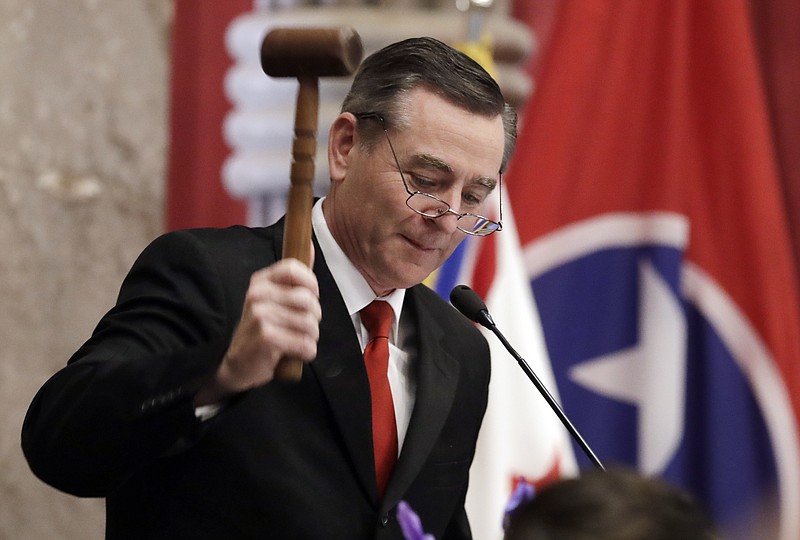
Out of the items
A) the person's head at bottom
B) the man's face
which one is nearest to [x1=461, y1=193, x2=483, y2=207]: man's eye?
the man's face

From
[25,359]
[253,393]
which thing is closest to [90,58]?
[25,359]

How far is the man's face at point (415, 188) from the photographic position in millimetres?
1623

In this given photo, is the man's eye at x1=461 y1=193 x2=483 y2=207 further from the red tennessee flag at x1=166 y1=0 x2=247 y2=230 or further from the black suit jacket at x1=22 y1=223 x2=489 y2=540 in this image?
the red tennessee flag at x1=166 y1=0 x2=247 y2=230

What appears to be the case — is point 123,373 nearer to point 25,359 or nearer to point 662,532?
point 662,532

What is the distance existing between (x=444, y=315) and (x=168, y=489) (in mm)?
602

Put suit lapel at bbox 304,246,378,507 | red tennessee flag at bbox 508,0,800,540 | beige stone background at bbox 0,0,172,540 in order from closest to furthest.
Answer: suit lapel at bbox 304,246,378,507, beige stone background at bbox 0,0,172,540, red tennessee flag at bbox 508,0,800,540

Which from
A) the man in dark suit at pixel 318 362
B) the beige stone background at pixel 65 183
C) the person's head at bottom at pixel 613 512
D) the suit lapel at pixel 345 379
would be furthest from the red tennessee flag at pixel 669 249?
the person's head at bottom at pixel 613 512

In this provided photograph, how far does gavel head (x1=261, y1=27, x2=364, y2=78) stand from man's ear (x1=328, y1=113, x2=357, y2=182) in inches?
17.6

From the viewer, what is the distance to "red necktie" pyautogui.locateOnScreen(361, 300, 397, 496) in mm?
1574

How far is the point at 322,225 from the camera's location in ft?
5.54

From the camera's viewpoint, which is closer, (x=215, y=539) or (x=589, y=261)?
(x=215, y=539)

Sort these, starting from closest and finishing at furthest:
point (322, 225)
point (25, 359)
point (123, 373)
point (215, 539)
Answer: point (123, 373), point (215, 539), point (322, 225), point (25, 359)

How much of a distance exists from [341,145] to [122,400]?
62 centimetres

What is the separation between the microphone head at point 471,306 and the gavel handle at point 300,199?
18.5 inches
